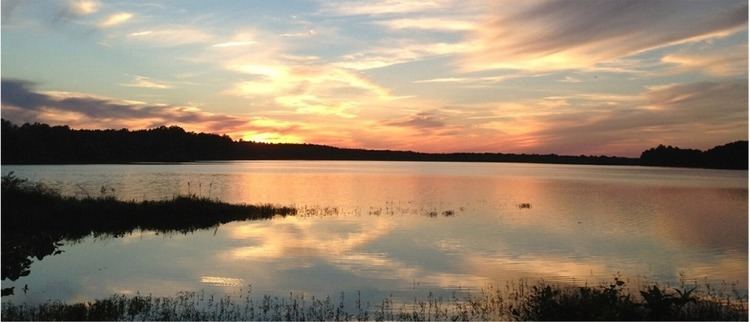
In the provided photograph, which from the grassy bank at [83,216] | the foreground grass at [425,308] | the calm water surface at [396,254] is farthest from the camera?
the grassy bank at [83,216]

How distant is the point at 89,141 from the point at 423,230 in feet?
558

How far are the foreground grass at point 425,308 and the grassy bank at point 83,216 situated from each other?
9.00 m

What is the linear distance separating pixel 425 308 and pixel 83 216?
1034 inches

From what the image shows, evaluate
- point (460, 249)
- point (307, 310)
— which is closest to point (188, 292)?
Result: point (307, 310)

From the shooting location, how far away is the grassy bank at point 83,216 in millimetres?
Result: 26617

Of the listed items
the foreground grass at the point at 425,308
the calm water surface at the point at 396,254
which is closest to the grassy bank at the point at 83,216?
the calm water surface at the point at 396,254

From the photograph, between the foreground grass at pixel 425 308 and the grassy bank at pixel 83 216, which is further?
the grassy bank at pixel 83 216

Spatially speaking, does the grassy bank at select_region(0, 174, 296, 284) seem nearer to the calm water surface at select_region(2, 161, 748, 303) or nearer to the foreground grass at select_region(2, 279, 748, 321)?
the calm water surface at select_region(2, 161, 748, 303)

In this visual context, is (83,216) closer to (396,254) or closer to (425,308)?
(396,254)

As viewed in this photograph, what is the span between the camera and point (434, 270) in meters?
22.8

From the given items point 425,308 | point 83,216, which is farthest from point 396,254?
point 83,216

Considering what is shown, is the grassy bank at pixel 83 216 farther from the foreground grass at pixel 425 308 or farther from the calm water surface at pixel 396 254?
the foreground grass at pixel 425 308

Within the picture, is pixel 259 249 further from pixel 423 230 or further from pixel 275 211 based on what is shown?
pixel 275 211

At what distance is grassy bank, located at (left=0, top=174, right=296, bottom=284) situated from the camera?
1048 inches
